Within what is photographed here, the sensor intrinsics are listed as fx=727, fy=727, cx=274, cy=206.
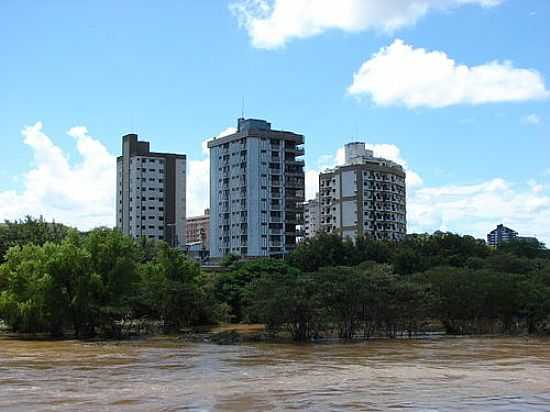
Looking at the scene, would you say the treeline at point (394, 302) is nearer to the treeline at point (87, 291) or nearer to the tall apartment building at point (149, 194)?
the treeline at point (87, 291)

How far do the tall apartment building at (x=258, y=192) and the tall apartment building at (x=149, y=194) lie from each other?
23373mm

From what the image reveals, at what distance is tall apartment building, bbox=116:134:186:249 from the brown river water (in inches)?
3522

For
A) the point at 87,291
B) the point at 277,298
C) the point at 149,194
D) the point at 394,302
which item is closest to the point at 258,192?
the point at 149,194

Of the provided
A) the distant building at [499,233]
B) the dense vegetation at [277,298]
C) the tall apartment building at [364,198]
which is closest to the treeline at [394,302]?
the dense vegetation at [277,298]

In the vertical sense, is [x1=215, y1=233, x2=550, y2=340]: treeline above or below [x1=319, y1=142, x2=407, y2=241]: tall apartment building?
below

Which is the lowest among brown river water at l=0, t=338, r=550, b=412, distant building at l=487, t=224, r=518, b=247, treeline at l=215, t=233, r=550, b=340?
brown river water at l=0, t=338, r=550, b=412

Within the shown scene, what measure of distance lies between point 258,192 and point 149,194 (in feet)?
106

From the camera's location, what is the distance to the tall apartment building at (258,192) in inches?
4114

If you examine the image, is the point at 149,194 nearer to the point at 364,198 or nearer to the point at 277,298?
the point at 364,198

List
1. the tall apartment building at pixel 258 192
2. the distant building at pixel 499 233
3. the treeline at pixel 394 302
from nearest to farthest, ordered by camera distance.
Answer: the treeline at pixel 394 302, the tall apartment building at pixel 258 192, the distant building at pixel 499 233

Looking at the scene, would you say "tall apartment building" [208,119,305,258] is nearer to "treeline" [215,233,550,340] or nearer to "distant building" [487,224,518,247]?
"treeline" [215,233,550,340]

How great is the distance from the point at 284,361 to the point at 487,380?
9.77 metres

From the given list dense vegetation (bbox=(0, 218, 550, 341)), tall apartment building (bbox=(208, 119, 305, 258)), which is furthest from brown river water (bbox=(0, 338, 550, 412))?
tall apartment building (bbox=(208, 119, 305, 258))

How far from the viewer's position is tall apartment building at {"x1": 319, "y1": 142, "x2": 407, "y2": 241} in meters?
116
